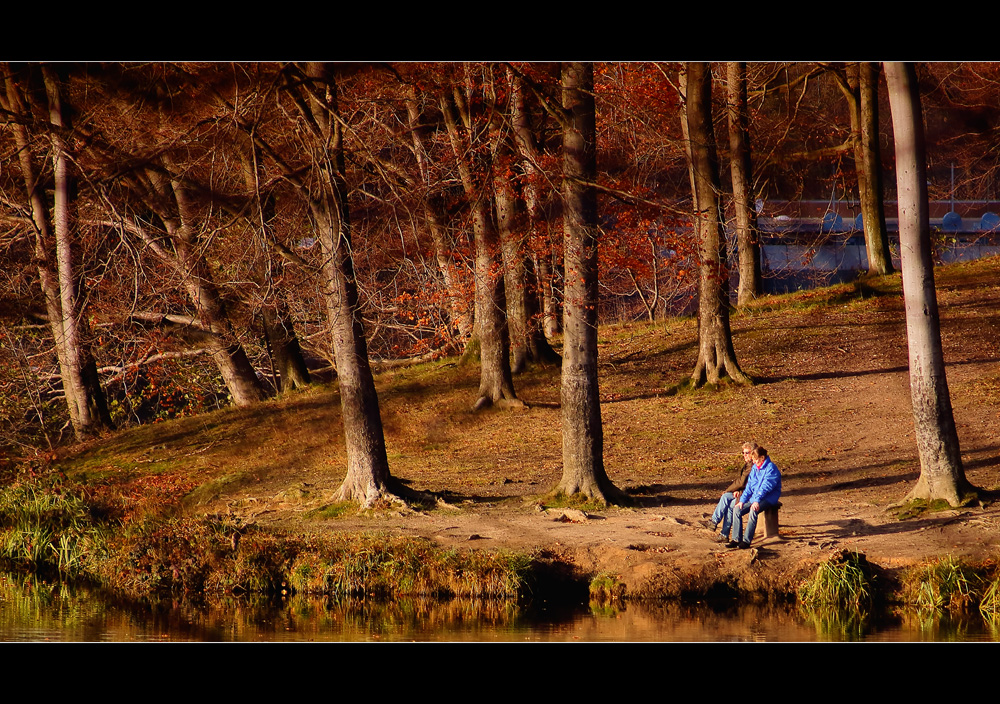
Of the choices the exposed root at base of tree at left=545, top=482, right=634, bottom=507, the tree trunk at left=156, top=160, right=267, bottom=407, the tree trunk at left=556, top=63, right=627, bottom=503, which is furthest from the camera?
the tree trunk at left=156, top=160, right=267, bottom=407

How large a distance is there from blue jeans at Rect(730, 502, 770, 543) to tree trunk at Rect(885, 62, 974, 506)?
2.58m

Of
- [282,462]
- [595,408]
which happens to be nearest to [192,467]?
[282,462]

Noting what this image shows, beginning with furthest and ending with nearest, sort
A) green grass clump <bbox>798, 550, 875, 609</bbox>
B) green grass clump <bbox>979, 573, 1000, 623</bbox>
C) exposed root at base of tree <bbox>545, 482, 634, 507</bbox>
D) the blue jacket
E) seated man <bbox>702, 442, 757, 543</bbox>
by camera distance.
→ exposed root at base of tree <bbox>545, 482, 634, 507</bbox>, seated man <bbox>702, 442, 757, 543</bbox>, the blue jacket, green grass clump <bbox>798, 550, 875, 609</bbox>, green grass clump <bbox>979, 573, 1000, 623</bbox>

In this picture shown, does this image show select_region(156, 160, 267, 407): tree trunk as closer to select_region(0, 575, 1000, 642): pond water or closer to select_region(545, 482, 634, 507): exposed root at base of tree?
select_region(0, 575, 1000, 642): pond water

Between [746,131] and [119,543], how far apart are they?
1520 cm

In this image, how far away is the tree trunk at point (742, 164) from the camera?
70.9 ft

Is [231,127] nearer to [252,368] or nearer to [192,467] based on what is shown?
[192,467]

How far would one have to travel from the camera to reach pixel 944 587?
1070 centimetres

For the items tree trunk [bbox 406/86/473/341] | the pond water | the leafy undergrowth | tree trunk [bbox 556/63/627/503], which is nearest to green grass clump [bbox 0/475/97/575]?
the leafy undergrowth

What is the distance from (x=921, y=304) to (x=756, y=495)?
3289 millimetres

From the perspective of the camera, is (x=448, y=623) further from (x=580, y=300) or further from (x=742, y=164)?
(x=742, y=164)

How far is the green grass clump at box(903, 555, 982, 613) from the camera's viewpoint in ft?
34.9

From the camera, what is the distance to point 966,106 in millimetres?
24234

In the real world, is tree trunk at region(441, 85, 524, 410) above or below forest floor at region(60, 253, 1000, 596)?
above
